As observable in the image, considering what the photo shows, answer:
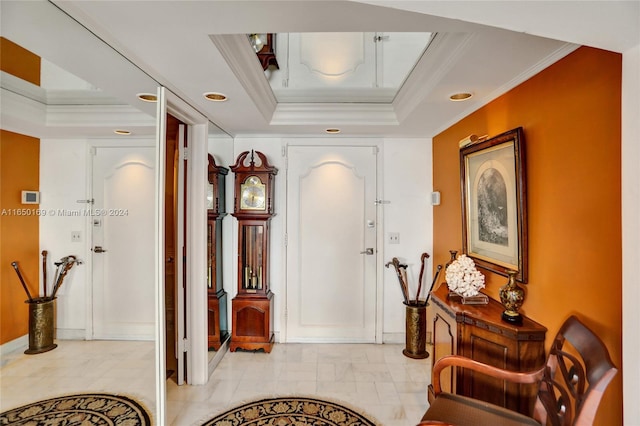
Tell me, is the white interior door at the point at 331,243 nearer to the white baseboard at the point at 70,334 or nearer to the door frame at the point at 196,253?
the door frame at the point at 196,253

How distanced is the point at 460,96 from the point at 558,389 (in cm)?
181

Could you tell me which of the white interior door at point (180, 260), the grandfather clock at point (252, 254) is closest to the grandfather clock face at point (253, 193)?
the grandfather clock at point (252, 254)

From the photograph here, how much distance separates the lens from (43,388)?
1.30 meters

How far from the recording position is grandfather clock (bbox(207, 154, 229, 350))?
3.09 metres

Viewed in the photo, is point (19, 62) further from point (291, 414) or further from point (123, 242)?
point (291, 414)

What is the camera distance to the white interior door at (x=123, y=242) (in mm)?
1586

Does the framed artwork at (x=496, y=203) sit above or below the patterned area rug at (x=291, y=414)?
above

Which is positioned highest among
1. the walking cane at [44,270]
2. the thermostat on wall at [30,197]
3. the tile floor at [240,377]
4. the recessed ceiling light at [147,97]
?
the recessed ceiling light at [147,97]

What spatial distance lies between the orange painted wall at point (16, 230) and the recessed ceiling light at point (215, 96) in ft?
3.75

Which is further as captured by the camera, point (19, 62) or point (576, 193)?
point (576, 193)

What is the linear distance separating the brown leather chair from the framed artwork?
524 mm

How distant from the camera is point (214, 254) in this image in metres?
3.16

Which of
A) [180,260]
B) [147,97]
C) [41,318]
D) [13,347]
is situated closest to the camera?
[13,347]

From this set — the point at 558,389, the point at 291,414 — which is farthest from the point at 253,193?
the point at 558,389
